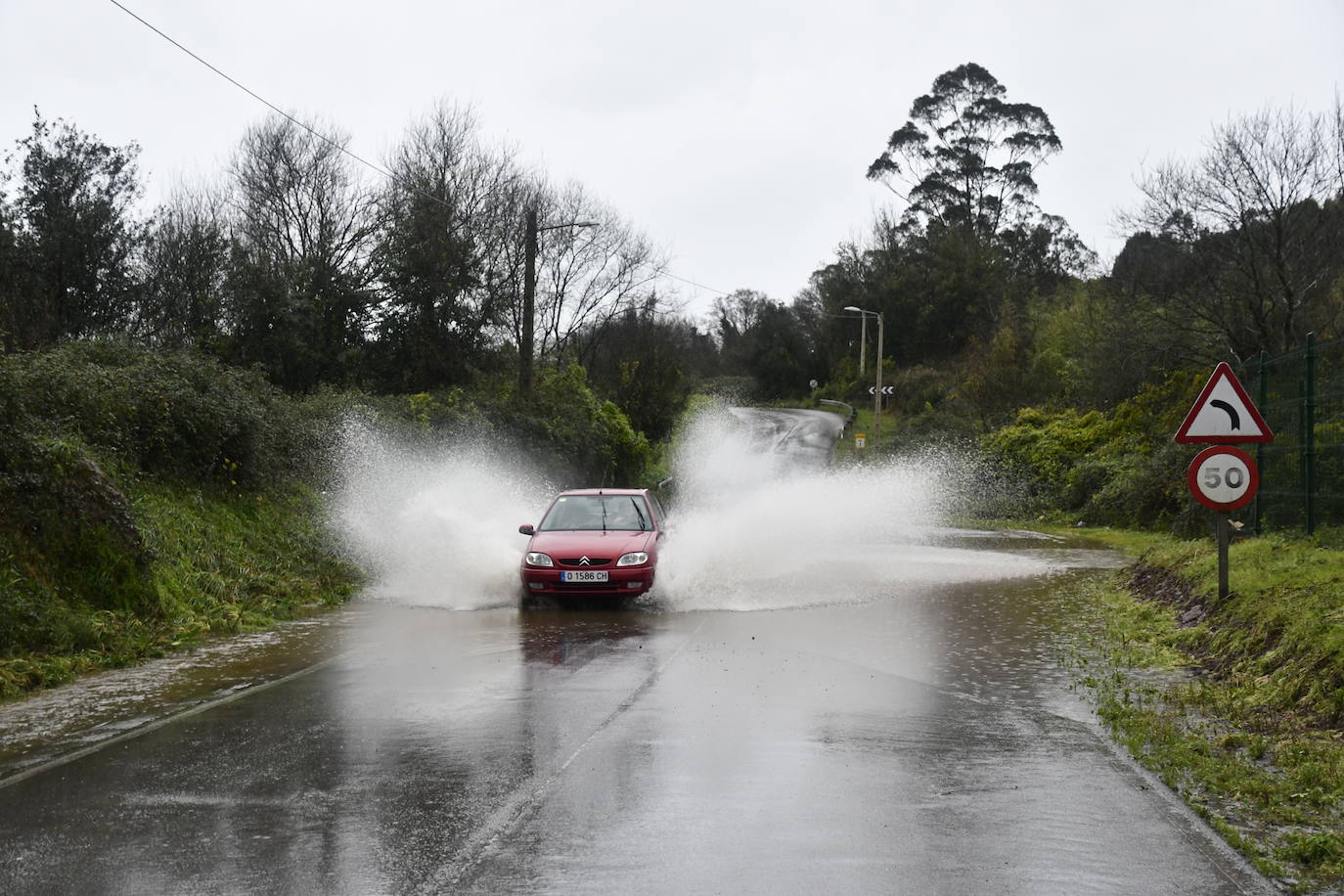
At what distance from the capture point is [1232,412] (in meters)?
11.8

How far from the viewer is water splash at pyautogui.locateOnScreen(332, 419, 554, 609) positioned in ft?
58.0

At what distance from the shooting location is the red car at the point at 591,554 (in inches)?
598

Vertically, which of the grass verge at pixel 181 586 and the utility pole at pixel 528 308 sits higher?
the utility pole at pixel 528 308

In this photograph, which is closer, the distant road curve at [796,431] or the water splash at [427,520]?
the water splash at [427,520]

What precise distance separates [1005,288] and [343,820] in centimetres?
7484

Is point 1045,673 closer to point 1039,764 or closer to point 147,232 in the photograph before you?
point 1039,764

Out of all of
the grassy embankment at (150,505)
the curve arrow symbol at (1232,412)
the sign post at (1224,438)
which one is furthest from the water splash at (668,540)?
the curve arrow symbol at (1232,412)

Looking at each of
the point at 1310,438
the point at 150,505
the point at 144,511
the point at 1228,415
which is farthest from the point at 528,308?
the point at 1228,415

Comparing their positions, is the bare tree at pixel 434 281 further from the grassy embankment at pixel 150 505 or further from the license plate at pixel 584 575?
the license plate at pixel 584 575

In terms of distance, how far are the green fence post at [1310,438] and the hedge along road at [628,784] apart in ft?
13.1

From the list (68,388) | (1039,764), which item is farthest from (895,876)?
(68,388)

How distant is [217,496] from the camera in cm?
1847

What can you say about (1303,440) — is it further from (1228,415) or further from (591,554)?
(591,554)

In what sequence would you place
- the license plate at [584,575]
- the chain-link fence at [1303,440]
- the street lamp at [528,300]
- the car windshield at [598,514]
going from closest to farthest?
1. the chain-link fence at [1303,440]
2. the license plate at [584,575]
3. the car windshield at [598,514]
4. the street lamp at [528,300]
